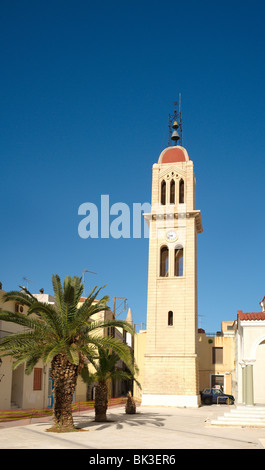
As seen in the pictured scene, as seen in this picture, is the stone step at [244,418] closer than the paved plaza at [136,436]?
No

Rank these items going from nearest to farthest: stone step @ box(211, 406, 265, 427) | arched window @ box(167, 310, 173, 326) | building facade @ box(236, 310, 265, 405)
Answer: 1. stone step @ box(211, 406, 265, 427)
2. building facade @ box(236, 310, 265, 405)
3. arched window @ box(167, 310, 173, 326)

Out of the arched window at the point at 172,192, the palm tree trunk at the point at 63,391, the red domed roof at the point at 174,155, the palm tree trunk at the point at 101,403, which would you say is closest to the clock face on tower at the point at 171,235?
the arched window at the point at 172,192

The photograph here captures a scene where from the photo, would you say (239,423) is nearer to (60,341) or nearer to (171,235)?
(60,341)

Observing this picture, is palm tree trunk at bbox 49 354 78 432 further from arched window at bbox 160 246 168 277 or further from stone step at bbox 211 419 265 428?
arched window at bbox 160 246 168 277

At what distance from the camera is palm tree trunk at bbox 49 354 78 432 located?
1883 centimetres

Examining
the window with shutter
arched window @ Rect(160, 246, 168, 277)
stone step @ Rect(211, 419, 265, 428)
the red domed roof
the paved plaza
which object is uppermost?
the red domed roof

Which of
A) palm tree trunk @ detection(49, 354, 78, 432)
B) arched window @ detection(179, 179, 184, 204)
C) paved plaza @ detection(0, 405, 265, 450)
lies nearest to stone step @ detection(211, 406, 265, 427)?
paved plaza @ detection(0, 405, 265, 450)

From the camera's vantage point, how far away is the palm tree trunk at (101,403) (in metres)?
23.5

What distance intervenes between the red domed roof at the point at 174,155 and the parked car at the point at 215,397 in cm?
1986

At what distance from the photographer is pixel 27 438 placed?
54.2 ft

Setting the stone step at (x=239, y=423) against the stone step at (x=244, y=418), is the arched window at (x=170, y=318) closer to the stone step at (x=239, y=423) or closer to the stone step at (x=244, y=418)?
the stone step at (x=244, y=418)

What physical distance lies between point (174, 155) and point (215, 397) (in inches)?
825

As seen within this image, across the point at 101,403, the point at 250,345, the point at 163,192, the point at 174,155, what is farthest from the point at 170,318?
the point at 101,403

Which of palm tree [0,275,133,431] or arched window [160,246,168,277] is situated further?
arched window [160,246,168,277]
